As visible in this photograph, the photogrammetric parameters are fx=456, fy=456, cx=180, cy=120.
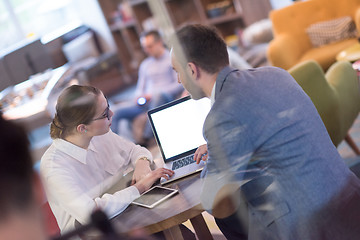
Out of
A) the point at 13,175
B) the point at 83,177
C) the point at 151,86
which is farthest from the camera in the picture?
the point at 151,86

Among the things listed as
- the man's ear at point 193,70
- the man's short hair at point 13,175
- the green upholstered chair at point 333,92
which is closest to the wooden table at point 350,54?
the green upholstered chair at point 333,92

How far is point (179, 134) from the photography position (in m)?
1.49

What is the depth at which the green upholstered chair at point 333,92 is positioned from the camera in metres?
2.28

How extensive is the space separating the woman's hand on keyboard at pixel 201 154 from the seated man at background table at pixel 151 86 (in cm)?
16

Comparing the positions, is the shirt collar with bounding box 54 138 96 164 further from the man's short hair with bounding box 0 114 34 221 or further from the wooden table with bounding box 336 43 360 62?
the wooden table with bounding box 336 43 360 62

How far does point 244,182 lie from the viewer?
51.8 inches

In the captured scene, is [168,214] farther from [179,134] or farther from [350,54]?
[350,54]

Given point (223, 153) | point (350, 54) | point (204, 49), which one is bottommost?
point (350, 54)

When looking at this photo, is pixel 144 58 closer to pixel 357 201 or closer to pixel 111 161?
pixel 111 161

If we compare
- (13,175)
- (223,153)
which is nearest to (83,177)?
(223,153)

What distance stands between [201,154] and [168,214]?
0.77ft

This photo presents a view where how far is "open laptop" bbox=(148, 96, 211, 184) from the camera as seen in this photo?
1461mm

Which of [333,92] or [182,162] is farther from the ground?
[182,162]

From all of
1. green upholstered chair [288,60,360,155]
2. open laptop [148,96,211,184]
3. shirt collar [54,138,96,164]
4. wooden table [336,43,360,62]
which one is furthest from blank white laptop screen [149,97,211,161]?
wooden table [336,43,360,62]
